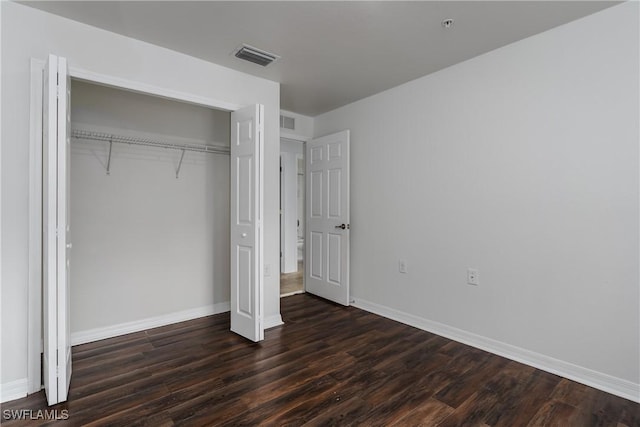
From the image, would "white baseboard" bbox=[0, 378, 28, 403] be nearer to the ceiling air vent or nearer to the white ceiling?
the white ceiling

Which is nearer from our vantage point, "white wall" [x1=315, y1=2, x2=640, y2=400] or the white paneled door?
"white wall" [x1=315, y1=2, x2=640, y2=400]

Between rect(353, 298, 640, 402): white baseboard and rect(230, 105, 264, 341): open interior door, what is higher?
rect(230, 105, 264, 341): open interior door

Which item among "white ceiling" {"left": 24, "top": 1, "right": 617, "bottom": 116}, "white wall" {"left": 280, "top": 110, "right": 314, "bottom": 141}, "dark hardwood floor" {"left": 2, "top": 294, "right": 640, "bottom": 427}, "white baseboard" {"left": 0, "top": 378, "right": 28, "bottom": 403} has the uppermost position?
"white ceiling" {"left": 24, "top": 1, "right": 617, "bottom": 116}

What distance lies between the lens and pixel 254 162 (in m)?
2.91

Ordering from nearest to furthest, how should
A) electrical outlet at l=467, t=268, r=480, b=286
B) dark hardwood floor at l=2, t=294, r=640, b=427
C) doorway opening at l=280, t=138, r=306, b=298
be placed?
dark hardwood floor at l=2, t=294, r=640, b=427, electrical outlet at l=467, t=268, r=480, b=286, doorway opening at l=280, t=138, r=306, b=298

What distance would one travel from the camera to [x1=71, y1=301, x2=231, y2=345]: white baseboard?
2.95 m

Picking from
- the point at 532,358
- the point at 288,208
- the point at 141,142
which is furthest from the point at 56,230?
the point at 288,208

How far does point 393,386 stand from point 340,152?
8.86 ft

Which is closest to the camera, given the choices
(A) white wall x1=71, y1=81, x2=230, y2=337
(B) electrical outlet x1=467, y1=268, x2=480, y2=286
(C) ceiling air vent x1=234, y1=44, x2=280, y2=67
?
(C) ceiling air vent x1=234, y1=44, x2=280, y2=67

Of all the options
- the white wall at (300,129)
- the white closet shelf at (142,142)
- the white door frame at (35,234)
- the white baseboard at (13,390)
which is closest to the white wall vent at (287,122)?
the white wall at (300,129)

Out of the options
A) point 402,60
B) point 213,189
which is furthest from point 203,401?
point 402,60

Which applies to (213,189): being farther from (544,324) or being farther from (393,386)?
(544,324)

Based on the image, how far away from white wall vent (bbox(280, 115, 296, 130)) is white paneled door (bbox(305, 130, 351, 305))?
1.08 feet

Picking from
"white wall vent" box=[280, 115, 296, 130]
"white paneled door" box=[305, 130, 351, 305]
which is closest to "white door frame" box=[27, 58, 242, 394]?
"white wall vent" box=[280, 115, 296, 130]
